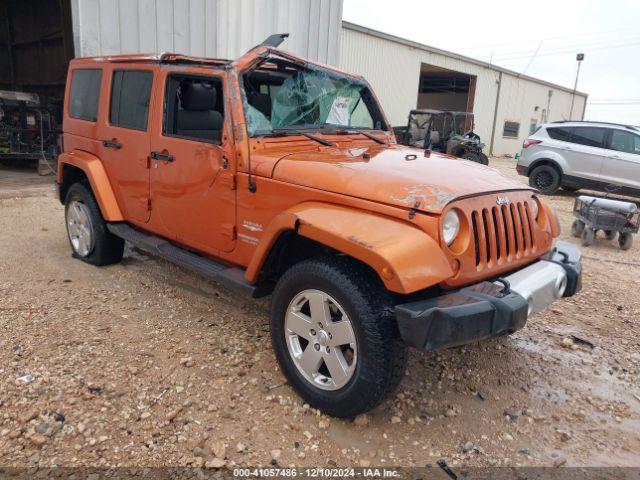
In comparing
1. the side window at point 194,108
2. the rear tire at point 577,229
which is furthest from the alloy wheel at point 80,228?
the rear tire at point 577,229

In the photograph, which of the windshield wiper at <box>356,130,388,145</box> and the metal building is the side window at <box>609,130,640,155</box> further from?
the windshield wiper at <box>356,130,388,145</box>

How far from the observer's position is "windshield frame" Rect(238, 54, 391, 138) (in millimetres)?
3268

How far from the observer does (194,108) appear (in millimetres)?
3387

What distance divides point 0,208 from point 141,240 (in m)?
4.73

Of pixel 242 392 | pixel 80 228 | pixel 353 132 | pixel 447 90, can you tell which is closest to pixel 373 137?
pixel 353 132

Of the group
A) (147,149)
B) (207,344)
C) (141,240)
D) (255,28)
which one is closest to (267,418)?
(207,344)

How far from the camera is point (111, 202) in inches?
171

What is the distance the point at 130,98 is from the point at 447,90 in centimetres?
2580

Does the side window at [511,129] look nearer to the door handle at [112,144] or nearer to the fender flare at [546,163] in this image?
the fender flare at [546,163]

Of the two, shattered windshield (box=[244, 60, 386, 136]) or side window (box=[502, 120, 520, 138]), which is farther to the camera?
side window (box=[502, 120, 520, 138])

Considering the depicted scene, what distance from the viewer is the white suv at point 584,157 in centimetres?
1019

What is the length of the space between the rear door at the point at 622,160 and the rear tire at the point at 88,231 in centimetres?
977

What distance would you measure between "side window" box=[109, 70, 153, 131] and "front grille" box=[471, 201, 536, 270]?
2686mm

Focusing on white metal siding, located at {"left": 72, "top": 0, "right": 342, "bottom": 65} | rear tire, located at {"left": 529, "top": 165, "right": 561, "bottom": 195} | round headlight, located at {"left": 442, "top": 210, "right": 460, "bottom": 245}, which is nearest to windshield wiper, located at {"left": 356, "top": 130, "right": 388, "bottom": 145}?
round headlight, located at {"left": 442, "top": 210, "right": 460, "bottom": 245}
